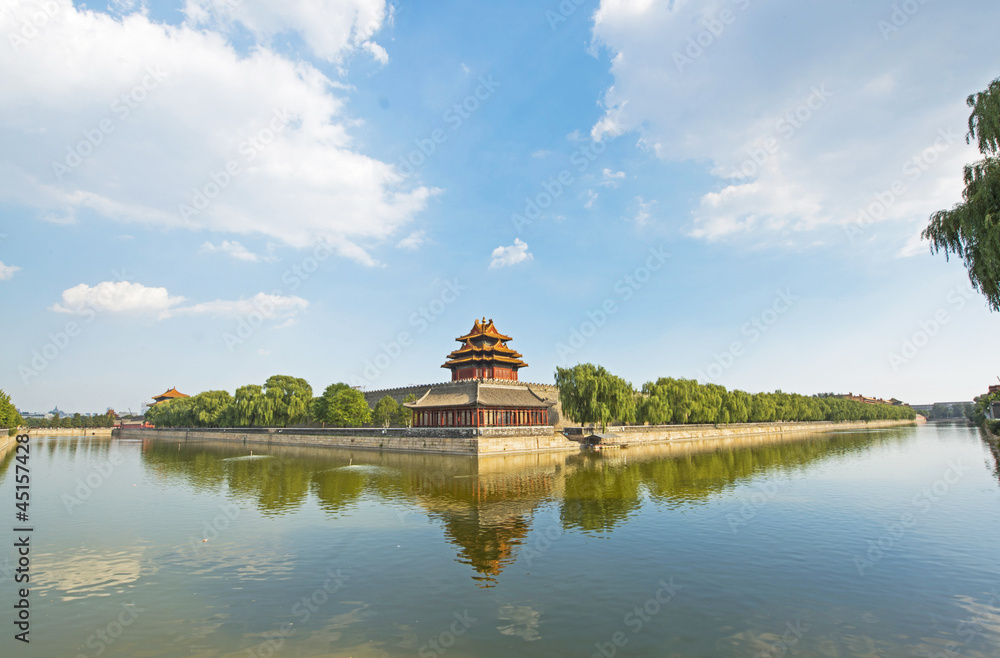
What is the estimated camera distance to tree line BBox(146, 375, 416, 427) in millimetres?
57594

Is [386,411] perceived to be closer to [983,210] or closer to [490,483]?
[490,483]

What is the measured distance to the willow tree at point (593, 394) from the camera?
1913 inches

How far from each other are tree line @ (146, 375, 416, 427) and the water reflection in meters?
13.5

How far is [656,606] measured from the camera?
990cm

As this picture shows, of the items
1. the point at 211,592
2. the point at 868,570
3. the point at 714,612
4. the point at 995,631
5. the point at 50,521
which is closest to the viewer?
the point at 995,631

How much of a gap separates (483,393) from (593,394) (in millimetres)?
10925

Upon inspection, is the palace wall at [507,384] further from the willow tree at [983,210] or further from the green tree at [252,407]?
the willow tree at [983,210]

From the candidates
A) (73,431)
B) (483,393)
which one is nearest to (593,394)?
(483,393)

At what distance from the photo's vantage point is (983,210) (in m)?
11.1

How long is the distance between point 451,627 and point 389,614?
4.50ft

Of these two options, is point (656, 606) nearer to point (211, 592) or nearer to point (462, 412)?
point (211, 592)

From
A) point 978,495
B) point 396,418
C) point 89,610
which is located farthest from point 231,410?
point 978,495

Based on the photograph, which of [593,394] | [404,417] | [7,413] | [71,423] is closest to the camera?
[593,394]

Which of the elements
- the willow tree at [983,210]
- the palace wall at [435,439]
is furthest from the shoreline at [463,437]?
the willow tree at [983,210]
